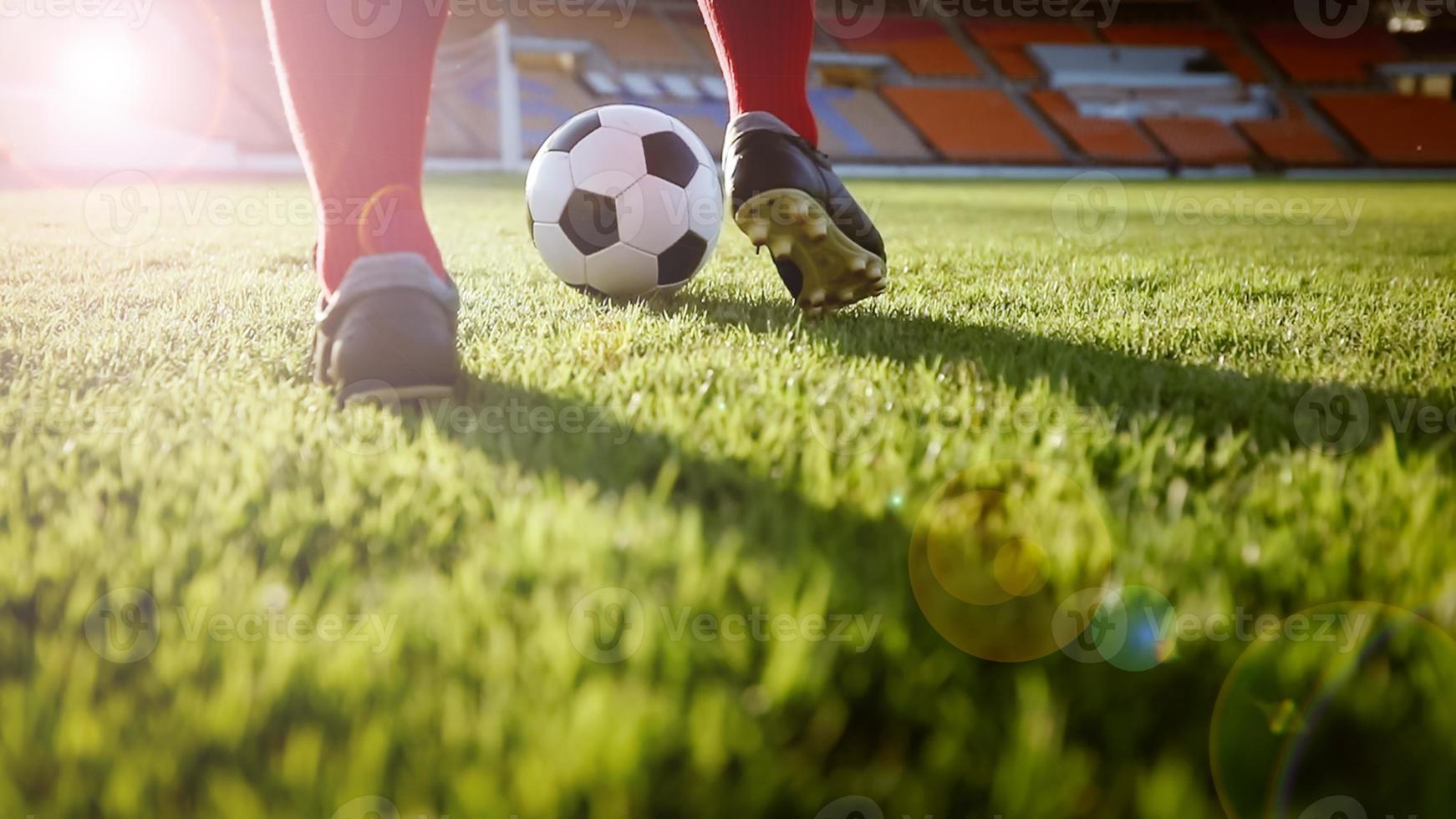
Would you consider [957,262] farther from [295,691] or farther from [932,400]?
[295,691]

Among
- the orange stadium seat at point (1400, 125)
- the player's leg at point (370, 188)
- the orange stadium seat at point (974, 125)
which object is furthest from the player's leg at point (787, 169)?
the orange stadium seat at point (1400, 125)

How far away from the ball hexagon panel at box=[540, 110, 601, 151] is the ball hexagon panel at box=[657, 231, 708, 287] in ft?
1.16

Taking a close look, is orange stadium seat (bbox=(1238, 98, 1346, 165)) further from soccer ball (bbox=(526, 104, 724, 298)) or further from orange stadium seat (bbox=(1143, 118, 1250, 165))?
soccer ball (bbox=(526, 104, 724, 298))

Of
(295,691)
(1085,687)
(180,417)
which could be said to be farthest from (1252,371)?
(180,417)

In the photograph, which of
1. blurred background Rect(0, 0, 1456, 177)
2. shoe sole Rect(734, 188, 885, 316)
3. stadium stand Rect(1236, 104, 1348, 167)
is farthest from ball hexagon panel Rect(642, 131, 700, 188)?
stadium stand Rect(1236, 104, 1348, 167)

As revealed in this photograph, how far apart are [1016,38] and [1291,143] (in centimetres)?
593

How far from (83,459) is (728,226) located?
3655mm

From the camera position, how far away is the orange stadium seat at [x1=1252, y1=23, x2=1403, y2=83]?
19.6 m

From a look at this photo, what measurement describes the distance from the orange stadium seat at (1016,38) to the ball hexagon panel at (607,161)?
19.4 meters

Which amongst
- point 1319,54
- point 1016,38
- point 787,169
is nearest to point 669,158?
point 787,169

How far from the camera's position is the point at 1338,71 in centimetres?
1964

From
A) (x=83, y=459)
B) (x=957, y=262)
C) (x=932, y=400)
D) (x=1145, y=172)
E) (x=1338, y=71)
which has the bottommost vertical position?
(x=83, y=459)

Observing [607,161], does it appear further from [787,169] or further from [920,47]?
[920,47]

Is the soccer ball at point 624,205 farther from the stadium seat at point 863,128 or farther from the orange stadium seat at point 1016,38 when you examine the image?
the orange stadium seat at point 1016,38
